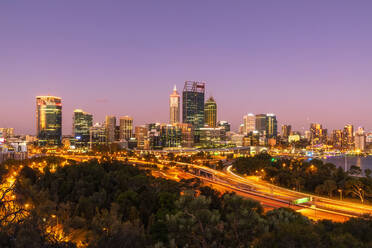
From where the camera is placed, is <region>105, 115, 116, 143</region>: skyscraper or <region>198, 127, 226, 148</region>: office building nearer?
<region>198, 127, 226, 148</region>: office building

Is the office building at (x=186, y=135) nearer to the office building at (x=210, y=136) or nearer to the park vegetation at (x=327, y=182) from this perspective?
the office building at (x=210, y=136)

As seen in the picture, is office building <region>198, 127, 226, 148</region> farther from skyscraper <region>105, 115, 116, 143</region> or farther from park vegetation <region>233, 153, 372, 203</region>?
park vegetation <region>233, 153, 372, 203</region>

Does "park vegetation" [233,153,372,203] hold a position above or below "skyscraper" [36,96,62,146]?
below

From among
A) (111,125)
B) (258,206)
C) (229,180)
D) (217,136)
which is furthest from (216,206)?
(111,125)

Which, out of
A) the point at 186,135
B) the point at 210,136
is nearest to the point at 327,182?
the point at 186,135

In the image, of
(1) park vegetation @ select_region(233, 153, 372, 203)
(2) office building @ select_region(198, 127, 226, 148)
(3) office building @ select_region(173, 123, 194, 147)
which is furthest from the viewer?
(2) office building @ select_region(198, 127, 226, 148)

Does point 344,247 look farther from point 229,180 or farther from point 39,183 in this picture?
point 229,180

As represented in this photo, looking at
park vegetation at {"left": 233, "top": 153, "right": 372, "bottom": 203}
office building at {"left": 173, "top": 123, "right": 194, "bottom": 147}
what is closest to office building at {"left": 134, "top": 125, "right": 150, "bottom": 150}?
office building at {"left": 173, "top": 123, "right": 194, "bottom": 147}

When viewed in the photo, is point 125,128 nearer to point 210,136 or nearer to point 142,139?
point 142,139
